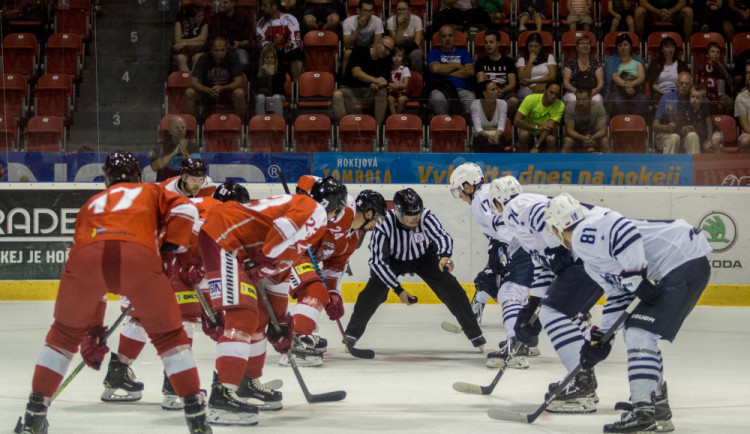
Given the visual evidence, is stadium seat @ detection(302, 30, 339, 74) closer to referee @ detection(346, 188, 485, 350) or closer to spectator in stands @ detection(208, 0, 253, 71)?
spectator in stands @ detection(208, 0, 253, 71)

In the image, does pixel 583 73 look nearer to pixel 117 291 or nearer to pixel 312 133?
pixel 312 133

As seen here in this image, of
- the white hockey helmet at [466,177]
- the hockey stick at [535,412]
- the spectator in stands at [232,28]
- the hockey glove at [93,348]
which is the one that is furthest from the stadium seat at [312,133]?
the hockey glove at [93,348]

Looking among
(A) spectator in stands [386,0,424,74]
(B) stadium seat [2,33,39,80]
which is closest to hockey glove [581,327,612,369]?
(A) spectator in stands [386,0,424,74]

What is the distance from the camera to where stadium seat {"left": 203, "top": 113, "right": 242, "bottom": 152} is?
9492mm

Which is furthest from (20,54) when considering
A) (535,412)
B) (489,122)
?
(535,412)

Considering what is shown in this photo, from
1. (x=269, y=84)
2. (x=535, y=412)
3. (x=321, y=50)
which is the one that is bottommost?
(x=535, y=412)

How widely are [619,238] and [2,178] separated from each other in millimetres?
7027

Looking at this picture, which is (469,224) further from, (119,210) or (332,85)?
(119,210)

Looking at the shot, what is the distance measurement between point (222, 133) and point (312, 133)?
34.2 inches

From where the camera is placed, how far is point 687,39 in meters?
11.4

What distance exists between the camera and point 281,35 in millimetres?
10336

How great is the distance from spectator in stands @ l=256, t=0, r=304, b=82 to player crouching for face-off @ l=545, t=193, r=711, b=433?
19.8 ft

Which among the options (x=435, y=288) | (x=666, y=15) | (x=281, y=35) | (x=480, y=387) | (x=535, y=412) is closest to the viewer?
(x=535, y=412)

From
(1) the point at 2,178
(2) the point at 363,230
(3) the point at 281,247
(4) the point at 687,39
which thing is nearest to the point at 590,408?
(3) the point at 281,247
